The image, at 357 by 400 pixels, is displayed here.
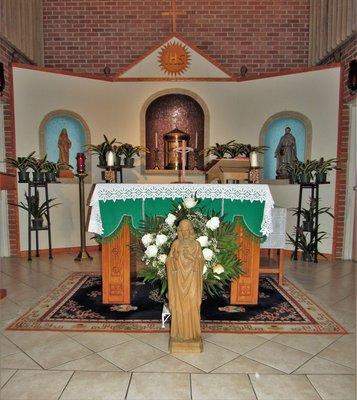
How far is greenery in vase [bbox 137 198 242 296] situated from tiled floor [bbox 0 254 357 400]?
1.77ft

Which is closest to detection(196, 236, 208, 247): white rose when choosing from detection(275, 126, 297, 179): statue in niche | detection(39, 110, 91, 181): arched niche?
detection(275, 126, 297, 179): statue in niche

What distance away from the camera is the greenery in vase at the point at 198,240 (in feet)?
9.62

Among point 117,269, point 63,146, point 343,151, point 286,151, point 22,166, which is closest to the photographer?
point 117,269

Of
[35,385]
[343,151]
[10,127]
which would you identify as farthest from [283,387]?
[10,127]

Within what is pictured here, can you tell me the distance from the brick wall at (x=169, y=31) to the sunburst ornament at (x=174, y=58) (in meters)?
0.64

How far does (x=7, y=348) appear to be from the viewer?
2.63m

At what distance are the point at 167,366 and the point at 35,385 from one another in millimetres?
842

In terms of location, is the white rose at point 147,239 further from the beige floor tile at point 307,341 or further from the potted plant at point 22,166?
the potted plant at point 22,166

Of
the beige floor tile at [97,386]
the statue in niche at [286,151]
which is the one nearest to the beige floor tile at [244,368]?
the beige floor tile at [97,386]

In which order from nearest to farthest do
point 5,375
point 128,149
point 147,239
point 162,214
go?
point 5,375 → point 147,239 → point 162,214 → point 128,149

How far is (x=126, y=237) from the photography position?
348 centimetres

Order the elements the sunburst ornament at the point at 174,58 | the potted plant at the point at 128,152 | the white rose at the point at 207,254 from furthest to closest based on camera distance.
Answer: the sunburst ornament at the point at 174,58 < the potted plant at the point at 128,152 < the white rose at the point at 207,254

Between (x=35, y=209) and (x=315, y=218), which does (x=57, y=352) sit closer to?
(x=35, y=209)

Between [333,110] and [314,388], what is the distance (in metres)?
4.41
